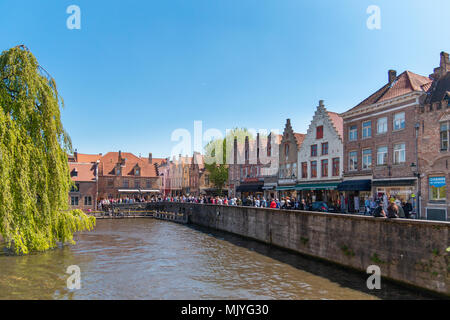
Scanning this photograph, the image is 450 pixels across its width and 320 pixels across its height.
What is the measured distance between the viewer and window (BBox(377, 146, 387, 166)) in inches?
1093

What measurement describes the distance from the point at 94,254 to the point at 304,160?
25.0 meters

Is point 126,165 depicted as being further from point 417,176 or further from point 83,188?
point 417,176

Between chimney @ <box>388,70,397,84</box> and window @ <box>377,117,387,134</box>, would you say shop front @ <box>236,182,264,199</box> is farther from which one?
chimney @ <box>388,70,397,84</box>

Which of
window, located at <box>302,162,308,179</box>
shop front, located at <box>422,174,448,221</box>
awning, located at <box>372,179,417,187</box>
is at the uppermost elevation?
window, located at <box>302,162,308,179</box>

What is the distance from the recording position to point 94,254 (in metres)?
19.6

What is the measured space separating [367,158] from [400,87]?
611cm

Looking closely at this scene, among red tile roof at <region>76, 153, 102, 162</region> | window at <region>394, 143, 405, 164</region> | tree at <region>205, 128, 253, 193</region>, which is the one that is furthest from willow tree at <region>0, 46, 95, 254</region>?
red tile roof at <region>76, 153, 102, 162</region>

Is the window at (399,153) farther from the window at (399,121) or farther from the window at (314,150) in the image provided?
the window at (314,150)

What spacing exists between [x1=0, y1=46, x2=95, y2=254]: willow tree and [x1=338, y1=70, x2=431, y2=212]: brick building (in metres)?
20.0

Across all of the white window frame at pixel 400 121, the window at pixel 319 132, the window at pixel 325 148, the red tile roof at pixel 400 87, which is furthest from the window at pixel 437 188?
the window at pixel 319 132

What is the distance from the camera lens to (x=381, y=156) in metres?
28.2

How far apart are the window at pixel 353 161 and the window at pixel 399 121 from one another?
4813 mm

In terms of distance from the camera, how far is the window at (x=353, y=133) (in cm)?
3086

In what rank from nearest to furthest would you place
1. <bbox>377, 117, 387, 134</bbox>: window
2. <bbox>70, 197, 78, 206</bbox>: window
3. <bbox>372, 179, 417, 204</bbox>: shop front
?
<bbox>372, 179, 417, 204</bbox>: shop front < <bbox>377, 117, 387, 134</bbox>: window < <bbox>70, 197, 78, 206</bbox>: window
